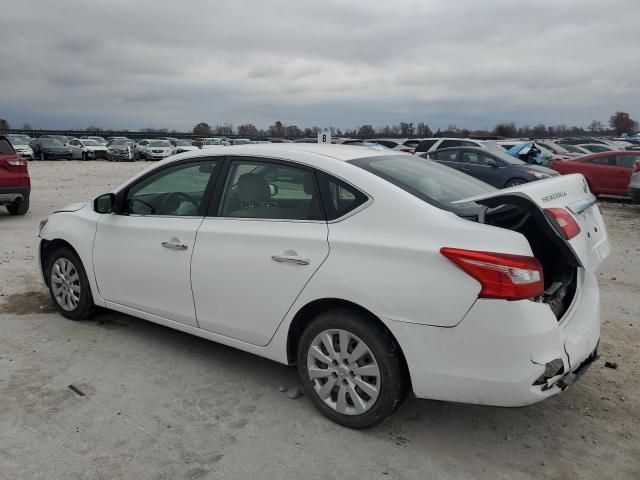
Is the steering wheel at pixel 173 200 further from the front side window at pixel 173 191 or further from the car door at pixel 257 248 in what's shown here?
the car door at pixel 257 248

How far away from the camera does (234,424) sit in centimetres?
334

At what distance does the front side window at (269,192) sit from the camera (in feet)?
11.4

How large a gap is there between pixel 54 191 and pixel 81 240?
43.1 ft

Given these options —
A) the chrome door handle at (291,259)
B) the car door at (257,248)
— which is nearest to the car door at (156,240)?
the car door at (257,248)

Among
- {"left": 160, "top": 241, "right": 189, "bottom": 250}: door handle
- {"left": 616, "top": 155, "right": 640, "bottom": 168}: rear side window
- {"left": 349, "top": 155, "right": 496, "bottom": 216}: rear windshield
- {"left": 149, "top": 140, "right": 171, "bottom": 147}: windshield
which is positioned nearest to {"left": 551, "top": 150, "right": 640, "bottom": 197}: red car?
{"left": 616, "top": 155, "right": 640, "bottom": 168}: rear side window

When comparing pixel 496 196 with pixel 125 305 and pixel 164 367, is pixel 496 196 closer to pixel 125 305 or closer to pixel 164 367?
pixel 164 367

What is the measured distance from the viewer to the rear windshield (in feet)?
10.4

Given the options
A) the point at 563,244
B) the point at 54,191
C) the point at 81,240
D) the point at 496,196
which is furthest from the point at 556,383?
the point at 54,191

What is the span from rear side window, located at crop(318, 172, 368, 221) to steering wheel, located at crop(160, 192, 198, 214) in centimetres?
119

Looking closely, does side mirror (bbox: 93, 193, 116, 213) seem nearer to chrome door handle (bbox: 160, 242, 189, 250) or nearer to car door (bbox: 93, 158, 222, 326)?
car door (bbox: 93, 158, 222, 326)

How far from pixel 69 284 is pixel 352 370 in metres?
2.96

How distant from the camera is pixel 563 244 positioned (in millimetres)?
2934

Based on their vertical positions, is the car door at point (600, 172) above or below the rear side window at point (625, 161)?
below

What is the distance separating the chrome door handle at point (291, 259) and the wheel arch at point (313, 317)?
235mm
